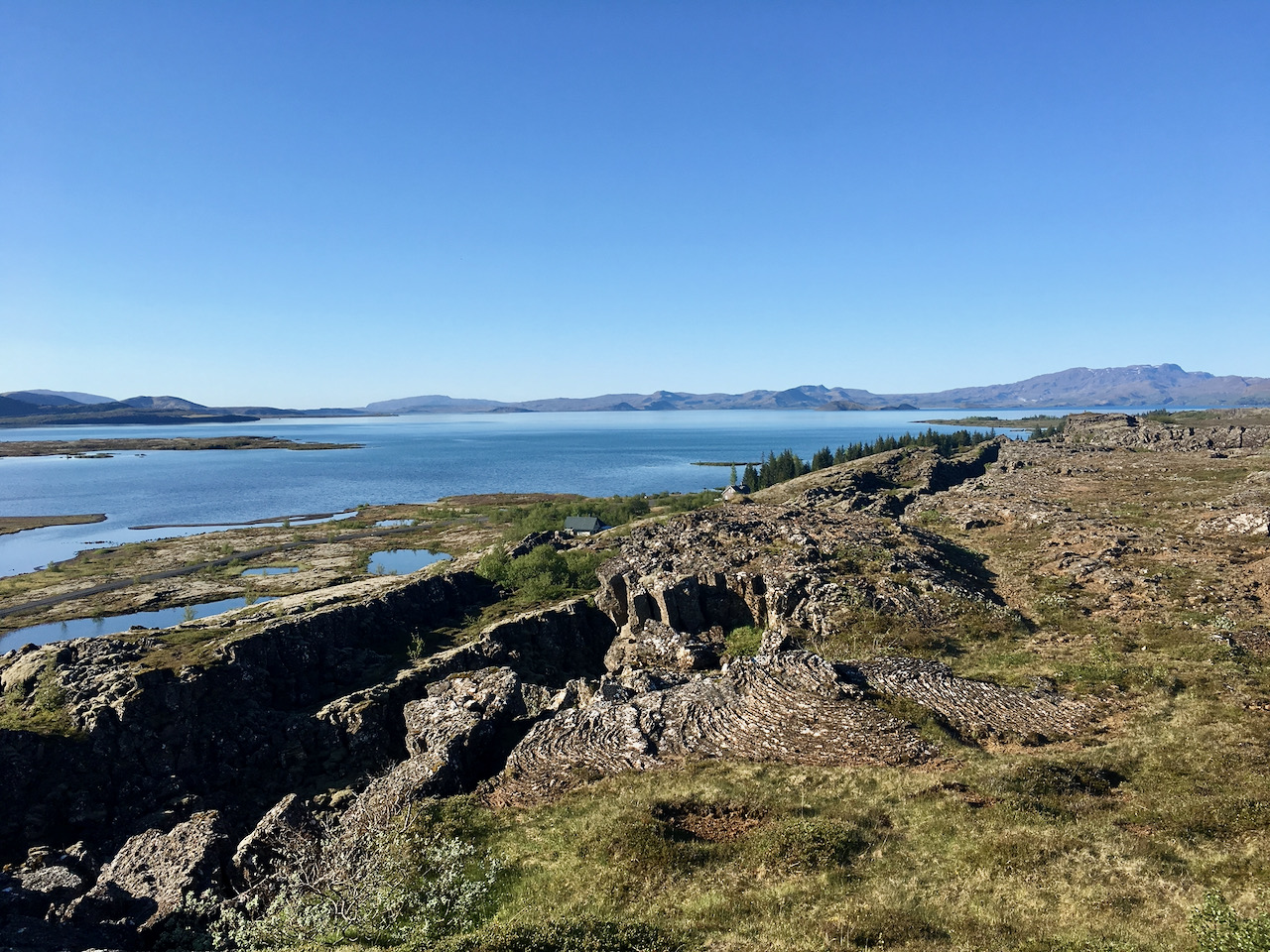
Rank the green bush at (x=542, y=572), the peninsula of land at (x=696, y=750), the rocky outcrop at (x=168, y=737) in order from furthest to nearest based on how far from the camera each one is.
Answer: the green bush at (x=542, y=572), the rocky outcrop at (x=168, y=737), the peninsula of land at (x=696, y=750)

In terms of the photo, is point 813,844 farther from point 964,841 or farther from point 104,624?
point 104,624

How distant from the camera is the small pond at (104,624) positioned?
77438 mm

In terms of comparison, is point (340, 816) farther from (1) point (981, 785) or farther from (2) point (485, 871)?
(1) point (981, 785)

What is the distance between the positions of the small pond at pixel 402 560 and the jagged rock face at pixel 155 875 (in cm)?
7652

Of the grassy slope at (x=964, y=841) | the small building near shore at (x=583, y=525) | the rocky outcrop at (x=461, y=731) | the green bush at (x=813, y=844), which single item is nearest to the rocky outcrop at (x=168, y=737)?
the rocky outcrop at (x=461, y=731)

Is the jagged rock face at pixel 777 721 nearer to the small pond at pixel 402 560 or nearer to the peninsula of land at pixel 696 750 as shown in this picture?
the peninsula of land at pixel 696 750

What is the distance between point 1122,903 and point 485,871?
2020cm

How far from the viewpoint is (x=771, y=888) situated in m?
20.2

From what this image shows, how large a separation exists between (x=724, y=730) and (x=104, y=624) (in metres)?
90.0

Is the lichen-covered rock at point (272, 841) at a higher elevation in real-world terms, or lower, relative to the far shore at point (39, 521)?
higher

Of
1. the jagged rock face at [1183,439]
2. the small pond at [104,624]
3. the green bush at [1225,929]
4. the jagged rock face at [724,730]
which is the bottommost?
the small pond at [104,624]

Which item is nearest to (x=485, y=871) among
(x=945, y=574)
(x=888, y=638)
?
(x=888, y=638)

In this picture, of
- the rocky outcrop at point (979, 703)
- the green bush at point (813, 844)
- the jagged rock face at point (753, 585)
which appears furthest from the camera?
the jagged rock face at point (753, 585)

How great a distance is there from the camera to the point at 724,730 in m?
32.0
